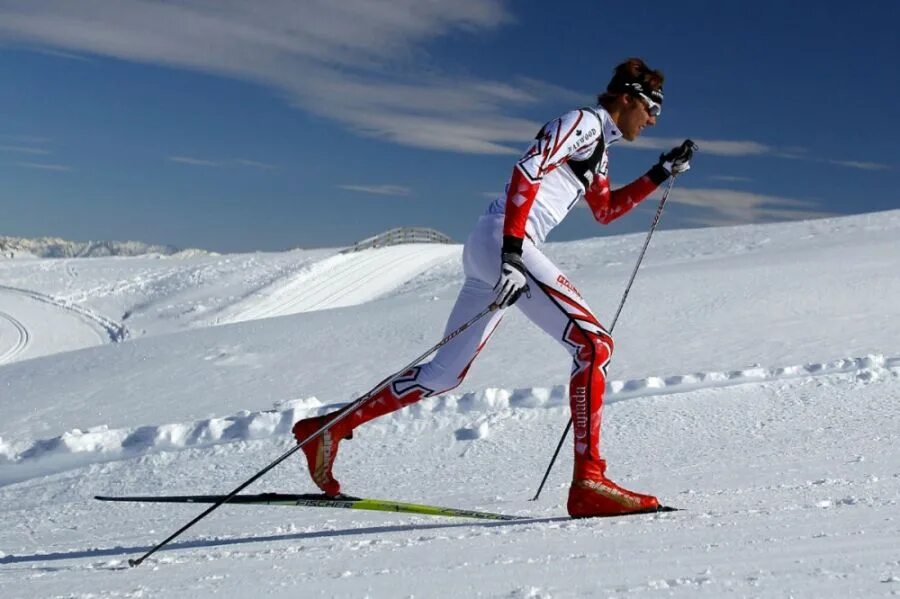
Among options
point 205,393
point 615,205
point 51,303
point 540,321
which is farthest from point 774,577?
point 51,303

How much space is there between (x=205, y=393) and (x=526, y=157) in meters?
5.22

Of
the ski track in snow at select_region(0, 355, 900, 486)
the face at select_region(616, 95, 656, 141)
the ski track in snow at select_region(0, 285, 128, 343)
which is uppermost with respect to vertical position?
the face at select_region(616, 95, 656, 141)

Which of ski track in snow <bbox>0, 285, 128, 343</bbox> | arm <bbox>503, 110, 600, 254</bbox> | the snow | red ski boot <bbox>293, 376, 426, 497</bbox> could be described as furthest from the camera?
ski track in snow <bbox>0, 285, 128, 343</bbox>

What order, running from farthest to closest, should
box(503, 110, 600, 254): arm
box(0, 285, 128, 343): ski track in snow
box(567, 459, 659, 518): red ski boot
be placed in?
box(0, 285, 128, 343): ski track in snow < box(503, 110, 600, 254): arm < box(567, 459, 659, 518): red ski boot

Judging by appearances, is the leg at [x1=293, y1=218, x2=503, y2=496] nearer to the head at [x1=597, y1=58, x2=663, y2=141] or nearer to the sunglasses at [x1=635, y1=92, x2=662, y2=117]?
the head at [x1=597, y1=58, x2=663, y2=141]

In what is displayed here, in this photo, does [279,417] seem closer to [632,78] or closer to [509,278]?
[509,278]

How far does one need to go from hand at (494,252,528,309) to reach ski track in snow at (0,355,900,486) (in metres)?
2.53

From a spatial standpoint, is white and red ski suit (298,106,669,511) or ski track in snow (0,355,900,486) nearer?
white and red ski suit (298,106,669,511)

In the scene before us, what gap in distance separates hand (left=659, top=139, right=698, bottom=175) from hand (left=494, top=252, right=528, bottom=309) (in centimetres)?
130

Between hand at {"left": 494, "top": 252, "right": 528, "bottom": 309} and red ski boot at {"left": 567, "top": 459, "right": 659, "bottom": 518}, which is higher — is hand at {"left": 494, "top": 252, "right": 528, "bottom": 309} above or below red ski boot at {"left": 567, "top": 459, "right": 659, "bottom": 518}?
above

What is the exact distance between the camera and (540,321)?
12.2 ft

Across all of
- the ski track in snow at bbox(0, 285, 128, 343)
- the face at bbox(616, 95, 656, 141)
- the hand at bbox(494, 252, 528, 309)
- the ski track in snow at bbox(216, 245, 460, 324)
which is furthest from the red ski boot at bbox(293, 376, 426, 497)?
the ski track in snow at bbox(0, 285, 128, 343)

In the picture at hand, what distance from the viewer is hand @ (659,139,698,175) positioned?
173 inches

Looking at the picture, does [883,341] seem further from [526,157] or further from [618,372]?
[526,157]
